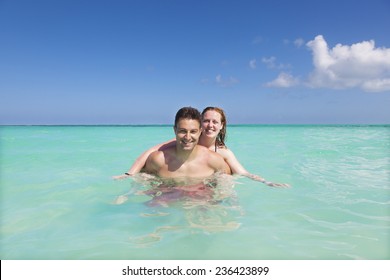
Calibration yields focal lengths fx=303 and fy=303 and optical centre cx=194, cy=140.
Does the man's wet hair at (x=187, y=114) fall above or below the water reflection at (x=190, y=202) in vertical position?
above

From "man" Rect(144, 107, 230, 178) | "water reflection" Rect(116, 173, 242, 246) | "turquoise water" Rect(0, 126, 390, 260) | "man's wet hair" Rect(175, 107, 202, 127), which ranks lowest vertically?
"turquoise water" Rect(0, 126, 390, 260)

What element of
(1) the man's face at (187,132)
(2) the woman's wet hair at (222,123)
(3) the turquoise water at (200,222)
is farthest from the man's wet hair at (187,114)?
(2) the woman's wet hair at (222,123)

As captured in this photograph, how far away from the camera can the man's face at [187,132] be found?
4.16 meters

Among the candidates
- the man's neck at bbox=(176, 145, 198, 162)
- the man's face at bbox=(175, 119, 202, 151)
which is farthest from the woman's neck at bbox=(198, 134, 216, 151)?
the man's face at bbox=(175, 119, 202, 151)

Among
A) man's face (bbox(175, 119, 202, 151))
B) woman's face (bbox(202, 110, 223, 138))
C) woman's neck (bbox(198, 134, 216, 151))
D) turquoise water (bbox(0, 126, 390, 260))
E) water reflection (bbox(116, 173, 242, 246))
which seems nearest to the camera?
turquoise water (bbox(0, 126, 390, 260))

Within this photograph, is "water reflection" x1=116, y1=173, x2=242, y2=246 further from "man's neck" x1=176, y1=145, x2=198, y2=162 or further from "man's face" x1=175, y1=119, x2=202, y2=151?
"man's face" x1=175, y1=119, x2=202, y2=151

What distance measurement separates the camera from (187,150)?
445 centimetres

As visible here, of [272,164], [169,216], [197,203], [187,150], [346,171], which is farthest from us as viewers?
[272,164]

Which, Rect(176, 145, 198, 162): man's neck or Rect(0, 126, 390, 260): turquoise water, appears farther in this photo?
Rect(176, 145, 198, 162): man's neck

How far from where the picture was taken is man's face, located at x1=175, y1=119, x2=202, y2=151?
4156 mm

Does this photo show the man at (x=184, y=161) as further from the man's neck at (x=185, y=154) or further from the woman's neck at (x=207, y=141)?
the woman's neck at (x=207, y=141)

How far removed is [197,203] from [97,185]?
270 centimetres
